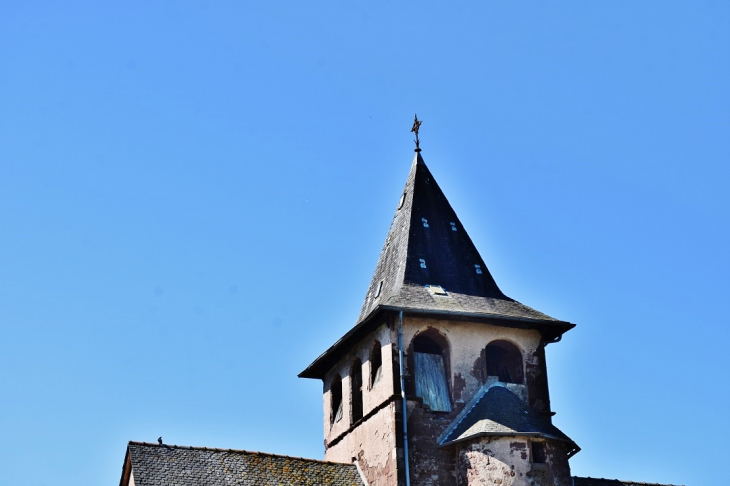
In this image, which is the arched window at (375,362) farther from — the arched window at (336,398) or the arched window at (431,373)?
the arched window at (336,398)

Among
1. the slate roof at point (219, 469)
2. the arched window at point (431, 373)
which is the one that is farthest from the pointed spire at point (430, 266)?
the slate roof at point (219, 469)

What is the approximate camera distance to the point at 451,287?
32594 millimetres

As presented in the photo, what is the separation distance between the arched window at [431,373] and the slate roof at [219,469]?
9.70 feet

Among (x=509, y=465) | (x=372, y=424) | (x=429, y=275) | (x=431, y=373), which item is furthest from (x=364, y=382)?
(x=509, y=465)

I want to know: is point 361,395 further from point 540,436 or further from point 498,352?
point 540,436

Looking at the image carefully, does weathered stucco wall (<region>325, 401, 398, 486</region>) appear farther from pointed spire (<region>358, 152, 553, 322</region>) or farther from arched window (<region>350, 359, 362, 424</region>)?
pointed spire (<region>358, 152, 553, 322</region>)

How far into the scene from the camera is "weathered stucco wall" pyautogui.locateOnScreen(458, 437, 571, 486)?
27625 millimetres

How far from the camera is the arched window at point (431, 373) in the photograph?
2989 centimetres

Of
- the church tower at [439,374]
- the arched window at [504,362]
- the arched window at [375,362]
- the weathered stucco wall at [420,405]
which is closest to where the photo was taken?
the church tower at [439,374]

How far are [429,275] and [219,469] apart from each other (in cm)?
860

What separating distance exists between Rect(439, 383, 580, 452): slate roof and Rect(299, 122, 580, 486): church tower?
32 millimetres

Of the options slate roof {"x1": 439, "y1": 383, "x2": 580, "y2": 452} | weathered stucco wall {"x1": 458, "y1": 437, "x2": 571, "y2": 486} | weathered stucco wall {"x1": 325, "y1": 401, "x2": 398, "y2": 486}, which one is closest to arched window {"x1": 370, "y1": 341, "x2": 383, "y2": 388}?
weathered stucco wall {"x1": 325, "y1": 401, "x2": 398, "y2": 486}

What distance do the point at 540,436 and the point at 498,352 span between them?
458cm

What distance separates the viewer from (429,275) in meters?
32.8
